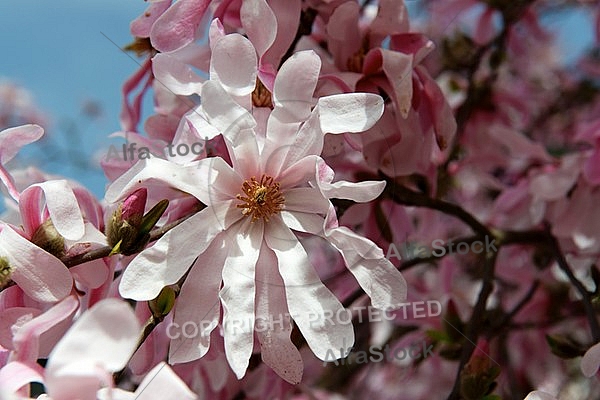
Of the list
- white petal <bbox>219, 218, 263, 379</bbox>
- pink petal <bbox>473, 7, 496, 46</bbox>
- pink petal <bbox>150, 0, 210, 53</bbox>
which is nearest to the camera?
white petal <bbox>219, 218, 263, 379</bbox>

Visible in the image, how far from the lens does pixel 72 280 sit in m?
0.57

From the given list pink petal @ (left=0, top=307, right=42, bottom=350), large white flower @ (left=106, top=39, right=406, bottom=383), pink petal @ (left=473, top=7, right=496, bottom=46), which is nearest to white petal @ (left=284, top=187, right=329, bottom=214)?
large white flower @ (left=106, top=39, right=406, bottom=383)

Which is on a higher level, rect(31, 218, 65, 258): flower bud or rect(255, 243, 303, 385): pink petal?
rect(31, 218, 65, 258): flower bud

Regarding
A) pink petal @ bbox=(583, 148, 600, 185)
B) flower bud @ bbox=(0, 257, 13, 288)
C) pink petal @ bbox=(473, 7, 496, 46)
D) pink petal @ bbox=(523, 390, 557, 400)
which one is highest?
flower bud @ bbox=(0, 257, 13, 288)

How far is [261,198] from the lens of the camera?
0.59 metres

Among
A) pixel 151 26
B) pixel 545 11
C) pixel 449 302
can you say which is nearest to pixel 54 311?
pixel 151 26

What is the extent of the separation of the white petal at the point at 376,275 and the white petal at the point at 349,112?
73mm

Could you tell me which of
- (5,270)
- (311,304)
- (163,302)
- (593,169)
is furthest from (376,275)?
(593,169)

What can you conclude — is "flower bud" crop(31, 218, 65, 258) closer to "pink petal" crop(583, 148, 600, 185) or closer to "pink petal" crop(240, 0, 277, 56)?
"pink petal" crop(240, 0, 277, 56)

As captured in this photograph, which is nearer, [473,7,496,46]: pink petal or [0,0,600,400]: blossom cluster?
[0,0,600,400]: blossom cluster

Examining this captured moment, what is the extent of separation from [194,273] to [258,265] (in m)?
0.05

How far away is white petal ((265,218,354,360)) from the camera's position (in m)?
0.53

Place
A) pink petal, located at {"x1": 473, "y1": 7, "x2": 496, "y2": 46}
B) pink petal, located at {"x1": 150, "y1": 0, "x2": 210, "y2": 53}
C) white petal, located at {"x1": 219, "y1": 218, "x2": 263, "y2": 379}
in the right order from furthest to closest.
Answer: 1. pink petal, located at {"x1": 473, "y1": 7, "x2": 496, "y2": 46}
2. pink petal, located at {"x1": 150, "y1": 0, "x2": 210, "y2": 53}
3. white petal, located at {"x1": 219, "y1": 218, "x2": 263, "y2": 379}

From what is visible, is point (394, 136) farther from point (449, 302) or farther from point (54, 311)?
point (54, 311)
